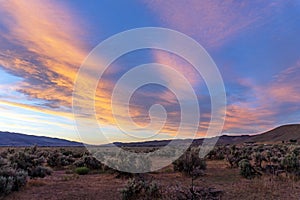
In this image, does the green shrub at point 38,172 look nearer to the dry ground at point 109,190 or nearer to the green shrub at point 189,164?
the dry ground at point 109,190

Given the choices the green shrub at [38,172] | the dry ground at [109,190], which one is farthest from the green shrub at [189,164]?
the green shrub at [38,172]

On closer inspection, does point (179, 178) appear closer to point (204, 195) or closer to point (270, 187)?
point (270, 187)

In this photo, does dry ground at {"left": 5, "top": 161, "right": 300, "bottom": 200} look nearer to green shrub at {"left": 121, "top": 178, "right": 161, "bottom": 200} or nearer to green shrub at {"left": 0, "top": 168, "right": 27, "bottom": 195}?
green shrub at {"left": 0, "top": 168, "right": 27, "bottom": 195}

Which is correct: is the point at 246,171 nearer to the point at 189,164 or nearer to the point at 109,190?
the point at 189,164

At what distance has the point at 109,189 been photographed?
46.9ft

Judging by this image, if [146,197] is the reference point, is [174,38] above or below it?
above

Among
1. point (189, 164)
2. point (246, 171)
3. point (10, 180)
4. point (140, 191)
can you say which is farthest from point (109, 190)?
point (246, 171)

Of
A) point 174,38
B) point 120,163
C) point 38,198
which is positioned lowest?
point 38,198

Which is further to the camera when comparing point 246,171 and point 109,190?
point 246,171

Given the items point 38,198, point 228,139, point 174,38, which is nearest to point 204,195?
point 38,198

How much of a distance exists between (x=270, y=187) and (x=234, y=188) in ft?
5.09

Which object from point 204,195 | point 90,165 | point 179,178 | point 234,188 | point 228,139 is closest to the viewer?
point 204,195

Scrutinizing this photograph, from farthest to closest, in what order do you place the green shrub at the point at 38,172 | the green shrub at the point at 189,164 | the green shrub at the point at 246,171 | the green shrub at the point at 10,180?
the green shrub at the point at 189,164
the green shrub at the point at 246,171
the green shrub at the point at 38,172
the green shrub at the point at 10,180

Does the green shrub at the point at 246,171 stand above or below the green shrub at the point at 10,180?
above
